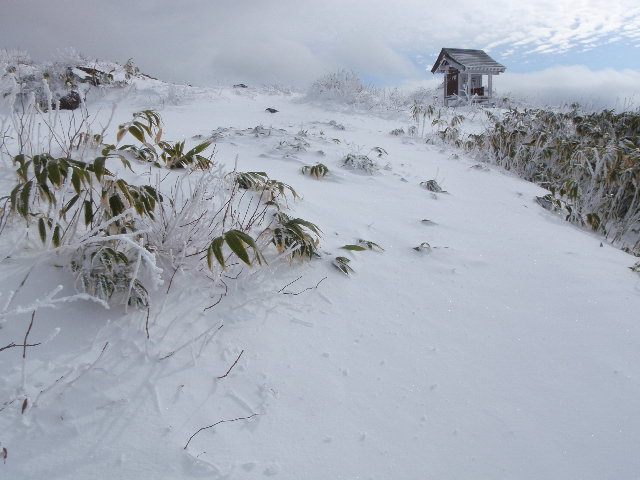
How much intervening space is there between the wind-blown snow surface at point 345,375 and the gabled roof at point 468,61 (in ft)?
60.9

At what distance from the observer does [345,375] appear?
141 cm

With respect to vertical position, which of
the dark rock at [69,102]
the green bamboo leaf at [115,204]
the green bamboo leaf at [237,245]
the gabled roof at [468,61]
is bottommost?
the green bamboo leaf at [237,245]

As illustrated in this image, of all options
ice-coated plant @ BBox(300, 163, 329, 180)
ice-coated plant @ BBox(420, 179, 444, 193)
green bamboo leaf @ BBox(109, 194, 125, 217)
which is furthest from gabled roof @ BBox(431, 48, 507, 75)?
green bamboo leaf @ BBox(109, 194, 125, 217)

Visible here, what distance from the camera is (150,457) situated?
3.37 ft

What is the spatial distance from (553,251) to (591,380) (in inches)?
53.9

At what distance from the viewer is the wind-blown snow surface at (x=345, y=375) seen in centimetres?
107

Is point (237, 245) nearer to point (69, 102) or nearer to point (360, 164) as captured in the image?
point (360, 164)

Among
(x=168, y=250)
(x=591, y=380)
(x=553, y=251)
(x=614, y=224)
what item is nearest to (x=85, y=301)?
(x=168, y=250)

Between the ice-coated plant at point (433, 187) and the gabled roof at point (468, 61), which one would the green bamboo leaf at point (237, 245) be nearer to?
the ice-coated plant at point (433, 187)

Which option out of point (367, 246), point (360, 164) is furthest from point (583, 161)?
point (367, 246)

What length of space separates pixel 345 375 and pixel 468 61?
66.8 ft

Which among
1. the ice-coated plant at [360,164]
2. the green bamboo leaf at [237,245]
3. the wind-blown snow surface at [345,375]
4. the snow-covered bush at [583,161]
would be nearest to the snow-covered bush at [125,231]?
the green bamboo leaf at [237,245]

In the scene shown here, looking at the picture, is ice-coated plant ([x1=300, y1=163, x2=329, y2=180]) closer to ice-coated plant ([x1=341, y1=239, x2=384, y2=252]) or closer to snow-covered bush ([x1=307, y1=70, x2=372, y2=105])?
ice-coated plant ([x1=341, y1=239, x2=384, y2=252])

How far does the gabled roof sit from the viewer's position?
18.3m
